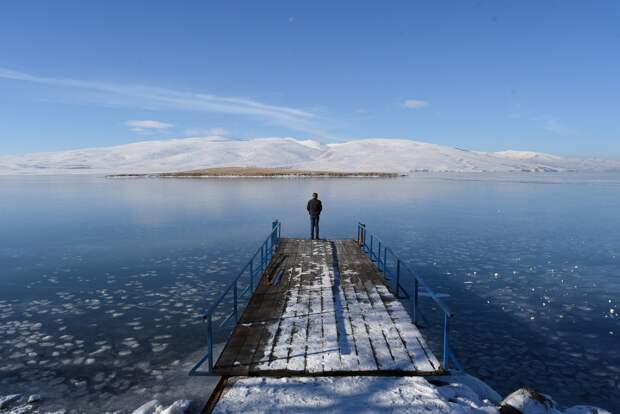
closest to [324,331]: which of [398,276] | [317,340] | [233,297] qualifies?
[317,340]

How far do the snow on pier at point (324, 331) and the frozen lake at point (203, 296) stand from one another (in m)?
1.50

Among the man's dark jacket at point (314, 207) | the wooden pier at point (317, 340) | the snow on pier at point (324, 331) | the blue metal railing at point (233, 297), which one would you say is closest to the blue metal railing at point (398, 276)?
the wooden pier at point (317, 340)

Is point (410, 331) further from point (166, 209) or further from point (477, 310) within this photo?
point (166, 209)

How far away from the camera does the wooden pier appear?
6.71 meters

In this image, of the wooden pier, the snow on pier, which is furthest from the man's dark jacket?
the wooden pier

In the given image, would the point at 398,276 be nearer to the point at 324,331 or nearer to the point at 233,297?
the point at 324,331

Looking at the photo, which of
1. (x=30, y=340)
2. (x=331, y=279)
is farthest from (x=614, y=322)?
(x=30, y=340)

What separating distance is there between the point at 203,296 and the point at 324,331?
19.7ft

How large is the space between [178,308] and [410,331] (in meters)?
6.93

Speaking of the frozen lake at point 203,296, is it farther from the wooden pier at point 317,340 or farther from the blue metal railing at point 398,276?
the wooden pier at point 317,340

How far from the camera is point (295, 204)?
136 ft

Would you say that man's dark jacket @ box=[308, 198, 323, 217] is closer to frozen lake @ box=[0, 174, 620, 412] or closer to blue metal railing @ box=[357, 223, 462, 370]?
blue metal railing @ box=[357, 223, 462, 370]

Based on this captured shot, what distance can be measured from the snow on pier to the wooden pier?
2 centimetres

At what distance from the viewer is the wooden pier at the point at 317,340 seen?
6715mm
